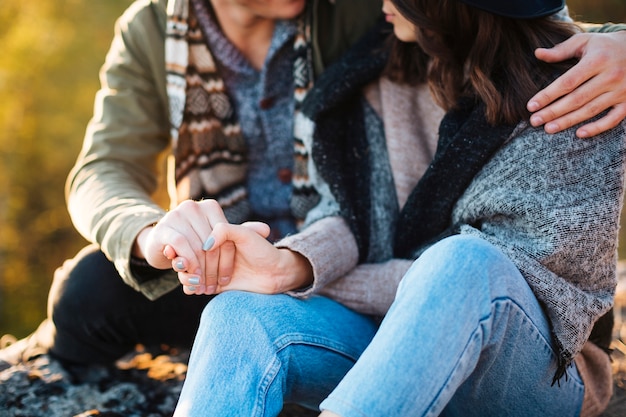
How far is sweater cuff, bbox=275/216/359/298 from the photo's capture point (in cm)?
144

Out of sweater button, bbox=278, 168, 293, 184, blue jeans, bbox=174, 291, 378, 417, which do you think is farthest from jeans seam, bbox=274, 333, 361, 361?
sweater button, bbox=278, 168, 293, 184

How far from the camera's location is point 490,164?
1.41 m

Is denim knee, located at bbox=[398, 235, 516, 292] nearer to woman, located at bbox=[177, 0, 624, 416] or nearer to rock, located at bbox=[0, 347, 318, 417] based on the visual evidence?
woman, located at bbox=[177, 0, 624, 416]

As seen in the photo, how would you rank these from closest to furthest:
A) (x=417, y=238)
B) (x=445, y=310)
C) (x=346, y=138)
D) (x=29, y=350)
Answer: (x=445, y=310)
(x=417, y=238)
(x=346, y=138)
(x=29, y=350)

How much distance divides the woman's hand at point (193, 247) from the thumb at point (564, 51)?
735 mm

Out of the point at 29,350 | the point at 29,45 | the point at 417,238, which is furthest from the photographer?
the point at 29,45

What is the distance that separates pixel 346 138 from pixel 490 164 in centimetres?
44

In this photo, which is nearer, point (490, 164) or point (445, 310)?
point (445, 310)

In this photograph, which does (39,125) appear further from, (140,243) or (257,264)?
(257,264)

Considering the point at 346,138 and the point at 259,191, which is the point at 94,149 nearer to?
the point at 259,191

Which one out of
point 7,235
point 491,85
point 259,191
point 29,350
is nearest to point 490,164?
point 491,85

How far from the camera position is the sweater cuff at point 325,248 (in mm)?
1438

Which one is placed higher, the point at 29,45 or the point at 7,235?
the point at 29,45

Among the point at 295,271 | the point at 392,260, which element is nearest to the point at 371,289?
the point at 392,260
